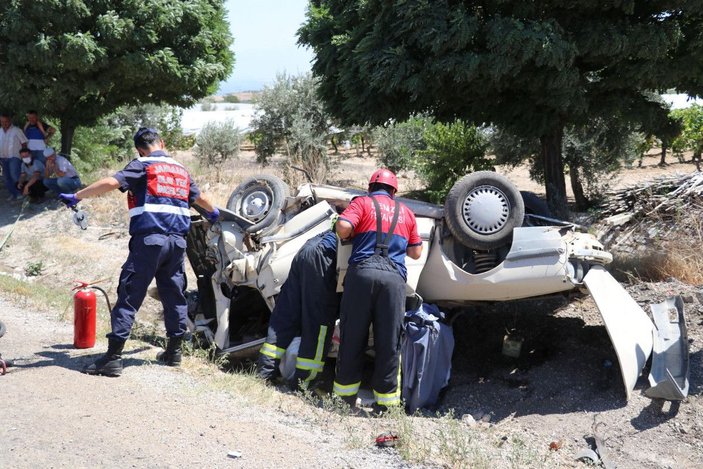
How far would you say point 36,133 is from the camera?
12.1 m

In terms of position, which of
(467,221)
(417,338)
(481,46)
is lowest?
(417,338)

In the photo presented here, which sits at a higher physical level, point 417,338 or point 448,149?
point 448,149

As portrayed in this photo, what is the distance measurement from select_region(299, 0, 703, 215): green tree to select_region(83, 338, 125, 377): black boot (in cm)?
468

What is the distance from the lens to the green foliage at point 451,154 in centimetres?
1405

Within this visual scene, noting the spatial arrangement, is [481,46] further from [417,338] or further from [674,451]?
[674,451]

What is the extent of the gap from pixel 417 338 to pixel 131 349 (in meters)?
2.50

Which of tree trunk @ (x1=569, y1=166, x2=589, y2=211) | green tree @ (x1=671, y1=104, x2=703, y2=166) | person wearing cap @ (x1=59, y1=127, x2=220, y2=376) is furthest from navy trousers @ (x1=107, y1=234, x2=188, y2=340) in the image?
green tree @ (x1=671, y1=104, x2=703, y2=166)

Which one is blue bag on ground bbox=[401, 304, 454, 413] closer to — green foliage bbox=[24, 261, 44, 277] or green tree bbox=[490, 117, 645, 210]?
green foliage bbox=[24, 261, 44, 277]

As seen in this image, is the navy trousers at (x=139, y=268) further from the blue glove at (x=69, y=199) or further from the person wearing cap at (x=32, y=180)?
the person wearing cap at (x=32, y=180)

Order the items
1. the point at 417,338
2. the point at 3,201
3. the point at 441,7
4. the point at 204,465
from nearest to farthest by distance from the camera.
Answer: the point at 204,465 → the point at 417,338 → the point at 441,7 → the point at 3,201

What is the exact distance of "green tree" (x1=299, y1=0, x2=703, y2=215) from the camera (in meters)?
8.39

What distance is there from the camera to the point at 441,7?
873cm

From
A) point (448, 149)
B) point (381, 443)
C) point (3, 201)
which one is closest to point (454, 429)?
point (381, 443)

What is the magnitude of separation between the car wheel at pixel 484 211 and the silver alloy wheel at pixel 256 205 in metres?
1.77
